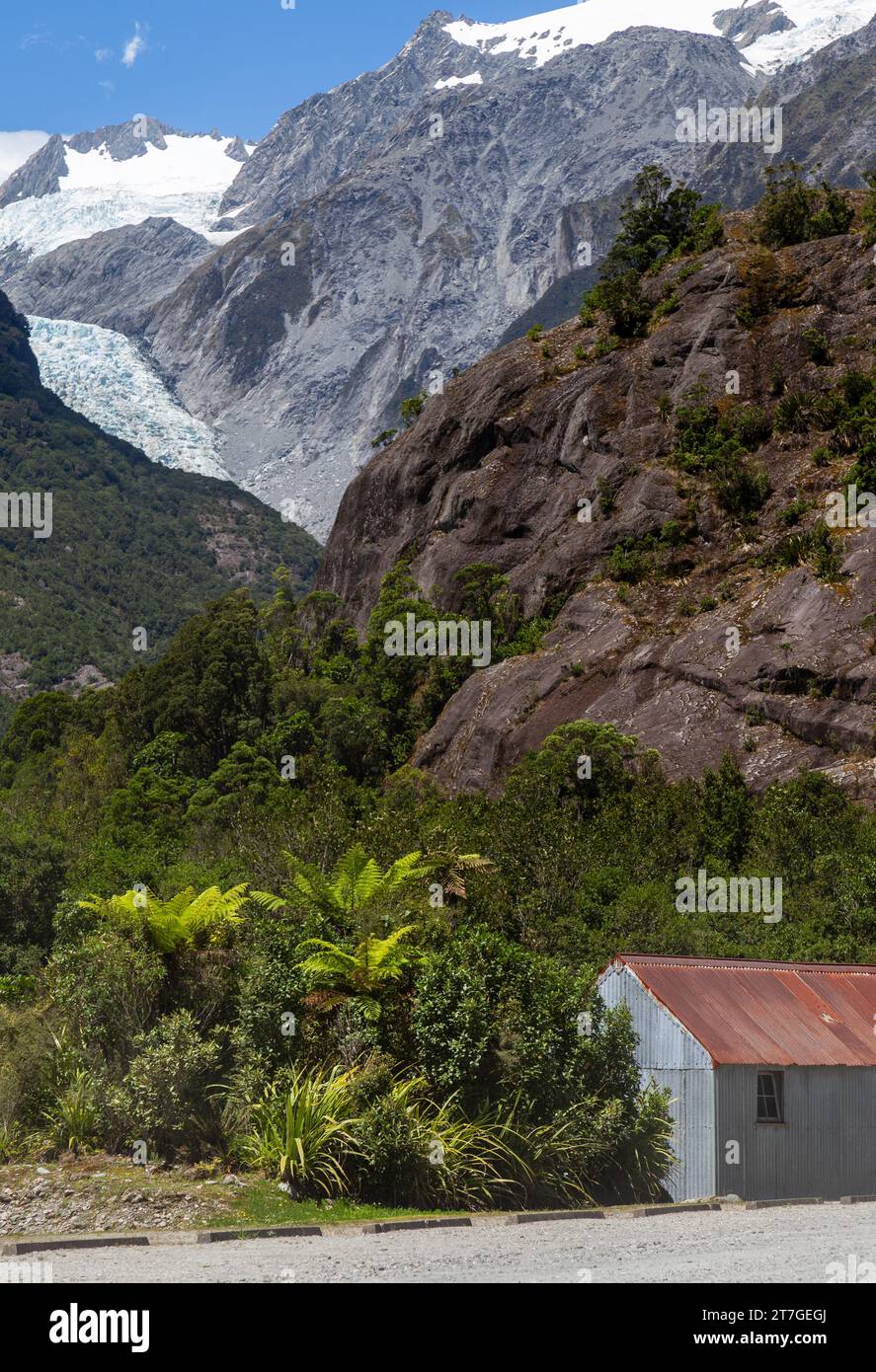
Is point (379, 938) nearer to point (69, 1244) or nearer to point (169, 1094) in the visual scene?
point (169, 1094)

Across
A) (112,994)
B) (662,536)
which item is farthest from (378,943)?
(662,536)

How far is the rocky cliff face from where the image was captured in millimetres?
54219

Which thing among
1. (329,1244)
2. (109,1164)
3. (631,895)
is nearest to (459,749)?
(631,895)

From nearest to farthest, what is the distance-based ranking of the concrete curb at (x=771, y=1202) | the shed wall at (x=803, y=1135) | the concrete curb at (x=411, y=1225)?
the concrete curb at (x=411, y=1225)
the concrete curb at (x=771, y=1202)
the shed wall at (x=803, y=1135)

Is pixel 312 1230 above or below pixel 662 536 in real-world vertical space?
below

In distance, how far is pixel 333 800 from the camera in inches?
1865

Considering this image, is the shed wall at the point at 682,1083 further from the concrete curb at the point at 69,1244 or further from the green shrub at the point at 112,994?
the concrete curb at the point at 69,1244

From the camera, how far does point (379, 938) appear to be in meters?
25.6

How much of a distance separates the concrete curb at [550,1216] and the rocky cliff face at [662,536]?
98.1 feet

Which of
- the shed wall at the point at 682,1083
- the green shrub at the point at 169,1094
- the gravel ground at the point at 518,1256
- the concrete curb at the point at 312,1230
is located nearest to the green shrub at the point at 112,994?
the green shrub at the point at 169,1094

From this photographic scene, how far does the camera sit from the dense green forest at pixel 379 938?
22484mm

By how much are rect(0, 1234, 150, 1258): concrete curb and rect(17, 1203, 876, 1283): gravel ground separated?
287mm

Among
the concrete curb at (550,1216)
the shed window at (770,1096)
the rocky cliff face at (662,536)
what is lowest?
the concrete curb at (550,1216)

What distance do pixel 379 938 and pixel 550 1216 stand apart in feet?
20.6
